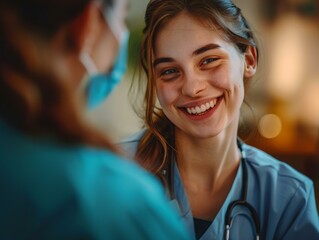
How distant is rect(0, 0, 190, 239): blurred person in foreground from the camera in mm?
503

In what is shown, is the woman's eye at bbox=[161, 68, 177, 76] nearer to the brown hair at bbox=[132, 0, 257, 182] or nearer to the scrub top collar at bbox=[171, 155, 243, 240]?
the brown hair at bbox=[132, 0, 257, 182]

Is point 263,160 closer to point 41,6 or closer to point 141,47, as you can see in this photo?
point 141,47

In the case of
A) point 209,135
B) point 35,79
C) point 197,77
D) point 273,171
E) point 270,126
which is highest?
point 35,79

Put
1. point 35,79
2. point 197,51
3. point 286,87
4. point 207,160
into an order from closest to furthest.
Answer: point 35,79, point 197,51, point 207,160, point 286,87

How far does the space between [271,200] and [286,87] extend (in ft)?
1.44

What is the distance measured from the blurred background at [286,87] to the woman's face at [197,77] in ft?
0.37

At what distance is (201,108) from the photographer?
2.56ft

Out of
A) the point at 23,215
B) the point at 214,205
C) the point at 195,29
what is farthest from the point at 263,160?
the point at 23,215

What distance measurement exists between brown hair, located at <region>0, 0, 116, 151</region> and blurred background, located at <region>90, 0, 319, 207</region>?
0.46 m

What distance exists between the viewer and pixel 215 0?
2.58 ft

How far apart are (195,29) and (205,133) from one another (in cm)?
17

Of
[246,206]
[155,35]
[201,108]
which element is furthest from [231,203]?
[155,35]

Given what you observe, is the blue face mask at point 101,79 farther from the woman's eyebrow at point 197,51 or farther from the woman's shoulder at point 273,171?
the woman's shoulder at point 273,171

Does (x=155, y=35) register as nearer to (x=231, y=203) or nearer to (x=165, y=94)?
(x=165, y=94)
